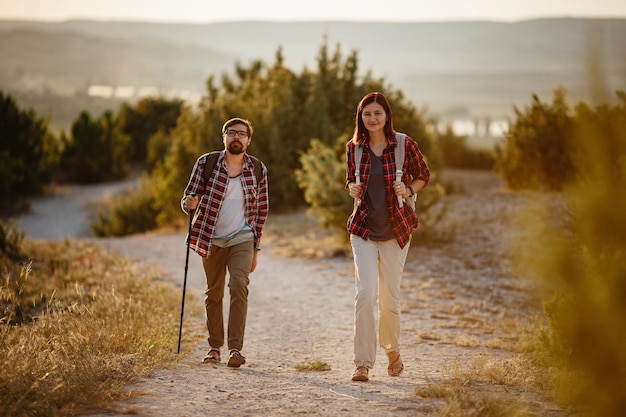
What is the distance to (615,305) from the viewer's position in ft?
15.3

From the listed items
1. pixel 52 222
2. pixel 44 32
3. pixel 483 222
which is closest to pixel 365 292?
pixel 483 222

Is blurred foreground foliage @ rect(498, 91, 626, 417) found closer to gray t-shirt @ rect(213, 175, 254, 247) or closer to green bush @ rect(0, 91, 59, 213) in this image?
gray t-shirt @ rect(213, 175, 254, 247)

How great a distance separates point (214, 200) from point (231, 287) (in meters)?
0.74

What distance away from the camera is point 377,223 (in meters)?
6.32

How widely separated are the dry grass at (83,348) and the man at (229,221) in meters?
0.63

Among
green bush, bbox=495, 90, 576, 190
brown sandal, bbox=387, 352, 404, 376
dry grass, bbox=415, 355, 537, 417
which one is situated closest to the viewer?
dry grass, bbox=415, 355, 537, 417

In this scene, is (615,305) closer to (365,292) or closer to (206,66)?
(365,292)

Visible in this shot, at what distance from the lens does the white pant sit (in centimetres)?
625

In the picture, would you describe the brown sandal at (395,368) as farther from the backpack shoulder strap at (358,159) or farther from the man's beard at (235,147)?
the man's beard at (235,147)

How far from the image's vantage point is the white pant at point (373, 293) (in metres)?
6.25

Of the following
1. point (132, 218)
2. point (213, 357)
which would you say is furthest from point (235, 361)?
point (132, 218)

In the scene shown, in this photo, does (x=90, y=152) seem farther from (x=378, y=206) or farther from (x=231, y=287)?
(x=378, y=206)

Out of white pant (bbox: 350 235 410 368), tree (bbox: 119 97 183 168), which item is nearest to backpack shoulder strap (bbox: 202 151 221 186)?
white pant (bbox: 350 235 410 368)

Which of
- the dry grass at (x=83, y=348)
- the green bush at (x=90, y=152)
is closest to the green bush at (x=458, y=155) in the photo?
the green bush at (x=90, y=152)
